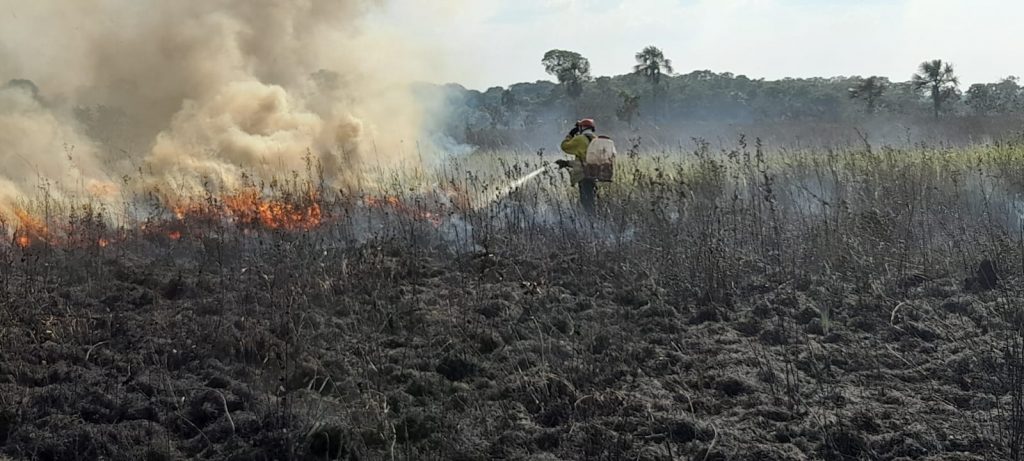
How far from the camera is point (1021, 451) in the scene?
3.38m

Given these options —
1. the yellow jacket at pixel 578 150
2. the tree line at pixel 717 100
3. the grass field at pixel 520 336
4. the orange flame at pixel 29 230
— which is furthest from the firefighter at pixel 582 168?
the tree line at pixel 717 100

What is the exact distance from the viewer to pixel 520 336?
529 cm

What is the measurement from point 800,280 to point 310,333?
4346 mm

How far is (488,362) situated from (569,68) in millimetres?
42427

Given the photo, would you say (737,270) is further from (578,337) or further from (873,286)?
(578,337)

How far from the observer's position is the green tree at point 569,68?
4520cm

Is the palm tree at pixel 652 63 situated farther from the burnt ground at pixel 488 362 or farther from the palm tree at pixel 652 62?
the burnt ground at pixel 488 362

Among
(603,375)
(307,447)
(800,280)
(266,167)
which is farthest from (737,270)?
(266,167)

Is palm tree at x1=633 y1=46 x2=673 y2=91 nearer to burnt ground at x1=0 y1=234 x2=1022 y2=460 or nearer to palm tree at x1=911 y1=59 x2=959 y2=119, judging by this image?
palm tree at x1=911 y1=59 x2=959 y2=119

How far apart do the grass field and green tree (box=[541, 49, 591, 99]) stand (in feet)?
122

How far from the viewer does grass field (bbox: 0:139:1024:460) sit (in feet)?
12.3

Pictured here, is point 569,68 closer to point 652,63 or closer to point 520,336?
point 652,63

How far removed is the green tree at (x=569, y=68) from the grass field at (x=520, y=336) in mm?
37255

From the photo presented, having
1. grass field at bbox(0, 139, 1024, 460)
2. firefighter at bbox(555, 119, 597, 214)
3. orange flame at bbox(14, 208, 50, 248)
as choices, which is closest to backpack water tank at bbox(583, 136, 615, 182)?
firefighter at bbox(555, 119, 597, 214)
